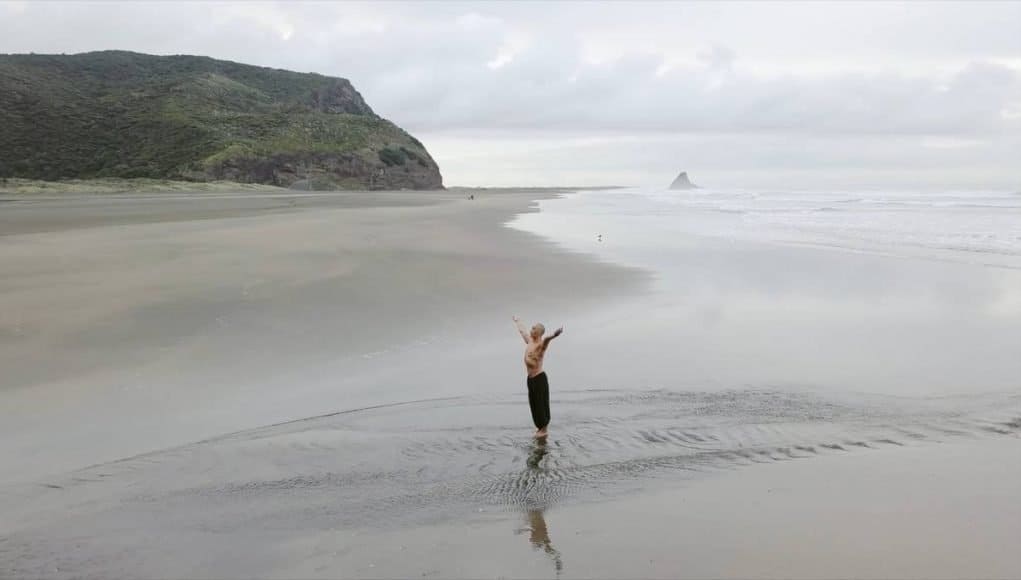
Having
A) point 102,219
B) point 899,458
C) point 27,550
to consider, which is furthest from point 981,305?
point 102,219

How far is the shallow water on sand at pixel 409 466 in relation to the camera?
442 cm

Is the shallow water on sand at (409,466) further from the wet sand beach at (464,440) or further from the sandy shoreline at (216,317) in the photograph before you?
the sandy shoreline at (216,317)

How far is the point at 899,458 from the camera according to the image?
19.2 ft

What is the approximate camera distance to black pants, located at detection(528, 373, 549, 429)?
659 cm

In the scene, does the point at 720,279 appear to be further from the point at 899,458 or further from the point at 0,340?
the point at 0,340

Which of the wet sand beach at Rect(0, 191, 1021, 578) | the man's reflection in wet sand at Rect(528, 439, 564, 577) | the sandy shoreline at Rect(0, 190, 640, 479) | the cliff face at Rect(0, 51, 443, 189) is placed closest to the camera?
the man's reflection in wet sand at Rect(528, 439, 564, 577)

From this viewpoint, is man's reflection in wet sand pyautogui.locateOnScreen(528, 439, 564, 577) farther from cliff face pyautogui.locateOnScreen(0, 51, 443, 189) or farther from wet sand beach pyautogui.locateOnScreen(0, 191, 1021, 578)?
cliff face pyautogui.locateOnScreen(0, 51, 443, 189)

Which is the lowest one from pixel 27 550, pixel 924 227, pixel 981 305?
pixel 27 550

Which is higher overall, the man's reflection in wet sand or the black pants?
the black pants

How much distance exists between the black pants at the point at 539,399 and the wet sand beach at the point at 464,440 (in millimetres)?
222

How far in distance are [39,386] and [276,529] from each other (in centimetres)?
433

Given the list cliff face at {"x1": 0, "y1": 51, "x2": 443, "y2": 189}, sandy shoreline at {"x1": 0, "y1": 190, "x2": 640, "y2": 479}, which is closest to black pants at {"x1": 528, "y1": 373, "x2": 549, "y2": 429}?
sandy shoreline at {"x1": 0, "y1": 190, "x2": 640, "y2": 479}

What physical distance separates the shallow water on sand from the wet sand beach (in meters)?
0.03

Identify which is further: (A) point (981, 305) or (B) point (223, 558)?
(A) point (981, 305)
